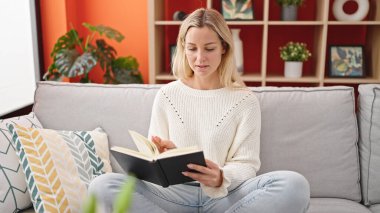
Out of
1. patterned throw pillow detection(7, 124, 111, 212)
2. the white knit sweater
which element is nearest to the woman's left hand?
the white knit sweater

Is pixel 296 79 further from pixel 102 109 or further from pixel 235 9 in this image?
pixel 102 109

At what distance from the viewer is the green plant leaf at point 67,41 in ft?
8.37

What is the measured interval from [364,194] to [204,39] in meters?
0.88

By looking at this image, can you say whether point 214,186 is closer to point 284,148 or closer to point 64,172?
point 284,148

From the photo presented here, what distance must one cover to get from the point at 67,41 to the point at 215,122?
1475mm

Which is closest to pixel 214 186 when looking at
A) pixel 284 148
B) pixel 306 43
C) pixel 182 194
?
pixel 182 194

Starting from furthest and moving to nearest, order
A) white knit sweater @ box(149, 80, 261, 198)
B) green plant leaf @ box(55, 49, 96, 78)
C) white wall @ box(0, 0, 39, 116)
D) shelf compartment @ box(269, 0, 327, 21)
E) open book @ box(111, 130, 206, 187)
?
shelf compartment @ box(269, 0, 327, 21) → green plant leaf @ box(55, 49, 96, 78) → white wall @ box(0, 0, 39, 116) → white knit sweater @ box(149, 80, 261, 198) → open book @ box(111, 130, 206, 187)

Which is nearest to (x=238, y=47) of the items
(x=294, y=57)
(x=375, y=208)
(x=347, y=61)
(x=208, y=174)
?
(x=294, y=57)

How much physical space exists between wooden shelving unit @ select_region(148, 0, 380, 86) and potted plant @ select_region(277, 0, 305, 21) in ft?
0.22

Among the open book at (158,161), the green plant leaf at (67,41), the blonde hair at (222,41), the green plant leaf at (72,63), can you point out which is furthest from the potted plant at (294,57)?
the open book at (158,161)

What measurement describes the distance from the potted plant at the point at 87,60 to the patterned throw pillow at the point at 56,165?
3.21ft

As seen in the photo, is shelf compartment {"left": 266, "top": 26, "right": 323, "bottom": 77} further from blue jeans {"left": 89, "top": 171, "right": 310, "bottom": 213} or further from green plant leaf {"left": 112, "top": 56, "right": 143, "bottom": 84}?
blue jeans {"left": 89, "top": 171, "right": 310, "bottom": 213}

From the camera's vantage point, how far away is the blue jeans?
1.21 meters

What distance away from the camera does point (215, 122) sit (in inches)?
59.4
